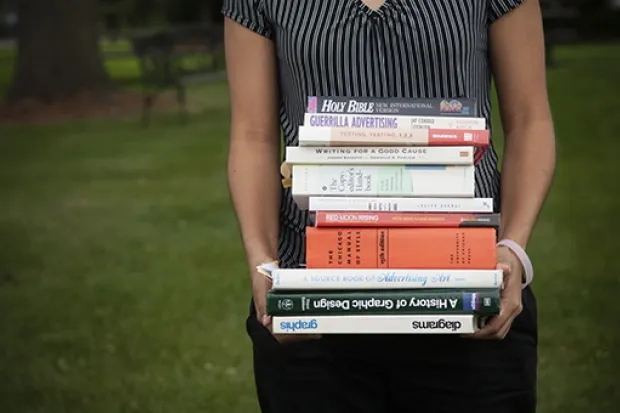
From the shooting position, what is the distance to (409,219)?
82.0 inches

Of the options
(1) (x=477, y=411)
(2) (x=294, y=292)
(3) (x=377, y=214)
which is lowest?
(1) (x=477, y=411)

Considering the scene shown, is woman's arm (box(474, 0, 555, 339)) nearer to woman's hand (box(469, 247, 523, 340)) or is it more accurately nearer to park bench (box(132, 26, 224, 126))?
woman's hand (box(469, 247, 523, 340))

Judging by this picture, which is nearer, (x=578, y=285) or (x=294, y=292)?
(x=294, y=292)

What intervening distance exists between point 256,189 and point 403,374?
46cm

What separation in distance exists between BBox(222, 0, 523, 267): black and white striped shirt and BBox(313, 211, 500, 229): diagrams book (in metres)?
0.29

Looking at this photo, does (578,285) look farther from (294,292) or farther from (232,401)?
(294,292)

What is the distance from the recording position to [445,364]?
2346 mm

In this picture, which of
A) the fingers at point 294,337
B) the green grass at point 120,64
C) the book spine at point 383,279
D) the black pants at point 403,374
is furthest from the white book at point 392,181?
the green grass at point 120,64

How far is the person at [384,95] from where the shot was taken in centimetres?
231

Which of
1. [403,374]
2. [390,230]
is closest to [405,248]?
[390,230]

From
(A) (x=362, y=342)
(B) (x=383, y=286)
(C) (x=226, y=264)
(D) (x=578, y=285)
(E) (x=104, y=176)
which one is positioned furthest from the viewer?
(E) (x=104, y=176)

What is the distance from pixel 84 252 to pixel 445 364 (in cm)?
690

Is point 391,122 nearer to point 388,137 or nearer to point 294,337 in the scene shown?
point 388,137

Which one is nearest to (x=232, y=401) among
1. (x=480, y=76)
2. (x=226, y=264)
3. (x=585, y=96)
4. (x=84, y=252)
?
(x=226, y=264)
